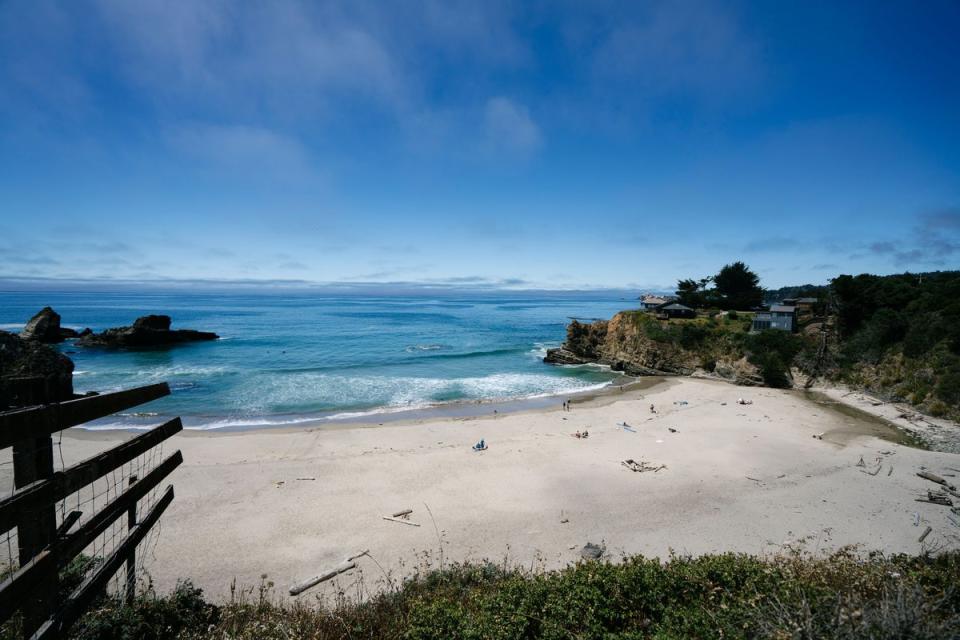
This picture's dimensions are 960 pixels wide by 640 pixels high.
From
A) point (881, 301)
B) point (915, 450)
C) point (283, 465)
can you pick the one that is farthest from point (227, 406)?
point (881, 301)

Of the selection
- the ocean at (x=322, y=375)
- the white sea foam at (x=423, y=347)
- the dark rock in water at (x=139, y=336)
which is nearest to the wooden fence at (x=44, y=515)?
the ocean at (x=322, y=375)

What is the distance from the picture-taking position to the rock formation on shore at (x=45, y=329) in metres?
47.6

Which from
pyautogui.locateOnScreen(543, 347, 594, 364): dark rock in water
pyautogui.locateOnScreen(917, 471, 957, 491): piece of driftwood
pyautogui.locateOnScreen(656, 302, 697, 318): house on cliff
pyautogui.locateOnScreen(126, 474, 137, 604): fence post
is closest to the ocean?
pyautogui.locateOnScreen(543, 347, 594, 364): dark rock in water

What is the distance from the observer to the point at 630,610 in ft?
20.7

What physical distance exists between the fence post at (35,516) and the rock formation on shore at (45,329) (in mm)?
58625

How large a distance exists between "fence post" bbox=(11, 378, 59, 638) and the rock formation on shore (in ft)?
192

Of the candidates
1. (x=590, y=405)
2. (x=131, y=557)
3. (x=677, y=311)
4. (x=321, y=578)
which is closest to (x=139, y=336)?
(x=590, y=405)

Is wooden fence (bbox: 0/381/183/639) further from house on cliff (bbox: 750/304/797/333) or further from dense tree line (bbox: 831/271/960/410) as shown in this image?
house on cliff (bbox: 750/304/797/333)

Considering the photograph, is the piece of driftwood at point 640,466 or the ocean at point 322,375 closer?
the piece of driftwood at point 640,466

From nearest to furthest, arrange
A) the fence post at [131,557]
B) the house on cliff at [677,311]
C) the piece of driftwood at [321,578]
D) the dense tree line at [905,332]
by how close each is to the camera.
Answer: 1. the fence post at [131,557]
2. the piece of driftwood at [321,578]
3. the dense tree line at [905,332]
4. the house on cliff at [677,311]

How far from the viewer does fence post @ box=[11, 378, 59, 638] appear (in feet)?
9.60

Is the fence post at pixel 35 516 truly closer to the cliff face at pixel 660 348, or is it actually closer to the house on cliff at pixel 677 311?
the cliff face at pixel 660 348

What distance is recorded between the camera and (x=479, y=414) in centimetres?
2830

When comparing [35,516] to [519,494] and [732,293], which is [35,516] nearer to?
[519,494]
